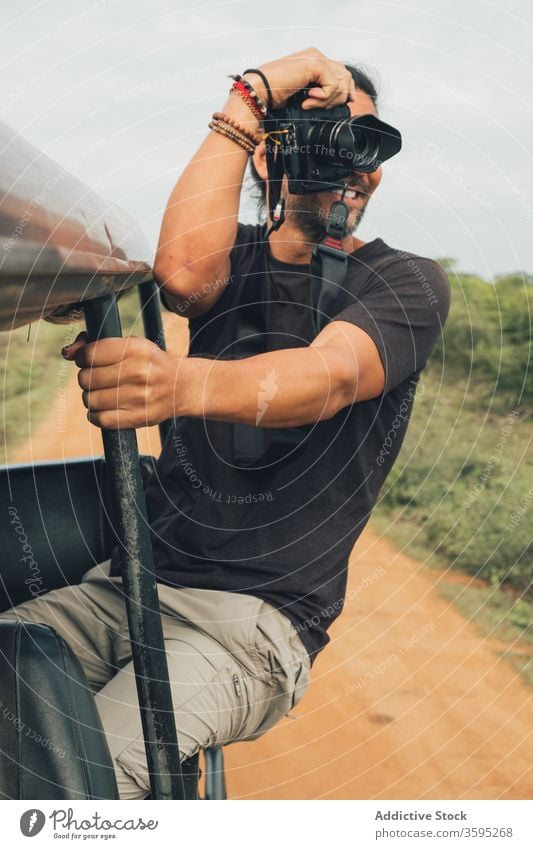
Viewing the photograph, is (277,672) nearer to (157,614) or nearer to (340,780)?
(157,614)

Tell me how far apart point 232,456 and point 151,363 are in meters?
0.67

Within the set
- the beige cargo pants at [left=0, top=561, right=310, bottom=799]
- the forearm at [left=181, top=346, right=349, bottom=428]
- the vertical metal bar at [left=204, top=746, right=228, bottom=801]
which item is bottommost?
the vertical metal bar at [left=204, top=746, right=228, bottom=801]

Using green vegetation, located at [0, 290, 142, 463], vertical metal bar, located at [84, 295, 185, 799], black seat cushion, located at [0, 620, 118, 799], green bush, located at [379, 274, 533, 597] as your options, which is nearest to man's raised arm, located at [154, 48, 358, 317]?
vertical metal bar, located at [84, 295, 185, 799]

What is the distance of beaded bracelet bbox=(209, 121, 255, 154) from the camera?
1621 millimetres

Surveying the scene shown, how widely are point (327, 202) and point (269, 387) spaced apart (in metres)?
0.67

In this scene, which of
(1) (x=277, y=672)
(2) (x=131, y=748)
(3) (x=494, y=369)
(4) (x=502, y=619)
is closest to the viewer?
(2) (x=131, y=748)

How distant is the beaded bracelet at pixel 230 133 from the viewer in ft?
5.32

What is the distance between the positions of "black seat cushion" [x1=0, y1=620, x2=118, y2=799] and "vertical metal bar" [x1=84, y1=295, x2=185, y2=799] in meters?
0.07

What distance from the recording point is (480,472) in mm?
7395

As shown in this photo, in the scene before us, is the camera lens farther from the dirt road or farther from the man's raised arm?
the dirt road

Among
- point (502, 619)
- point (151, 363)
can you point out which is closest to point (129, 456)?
point (151, 363)

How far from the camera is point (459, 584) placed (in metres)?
5.98

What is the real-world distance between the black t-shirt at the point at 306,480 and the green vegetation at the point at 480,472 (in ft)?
11.9

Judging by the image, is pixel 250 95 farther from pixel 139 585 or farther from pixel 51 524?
pixel 51 524
